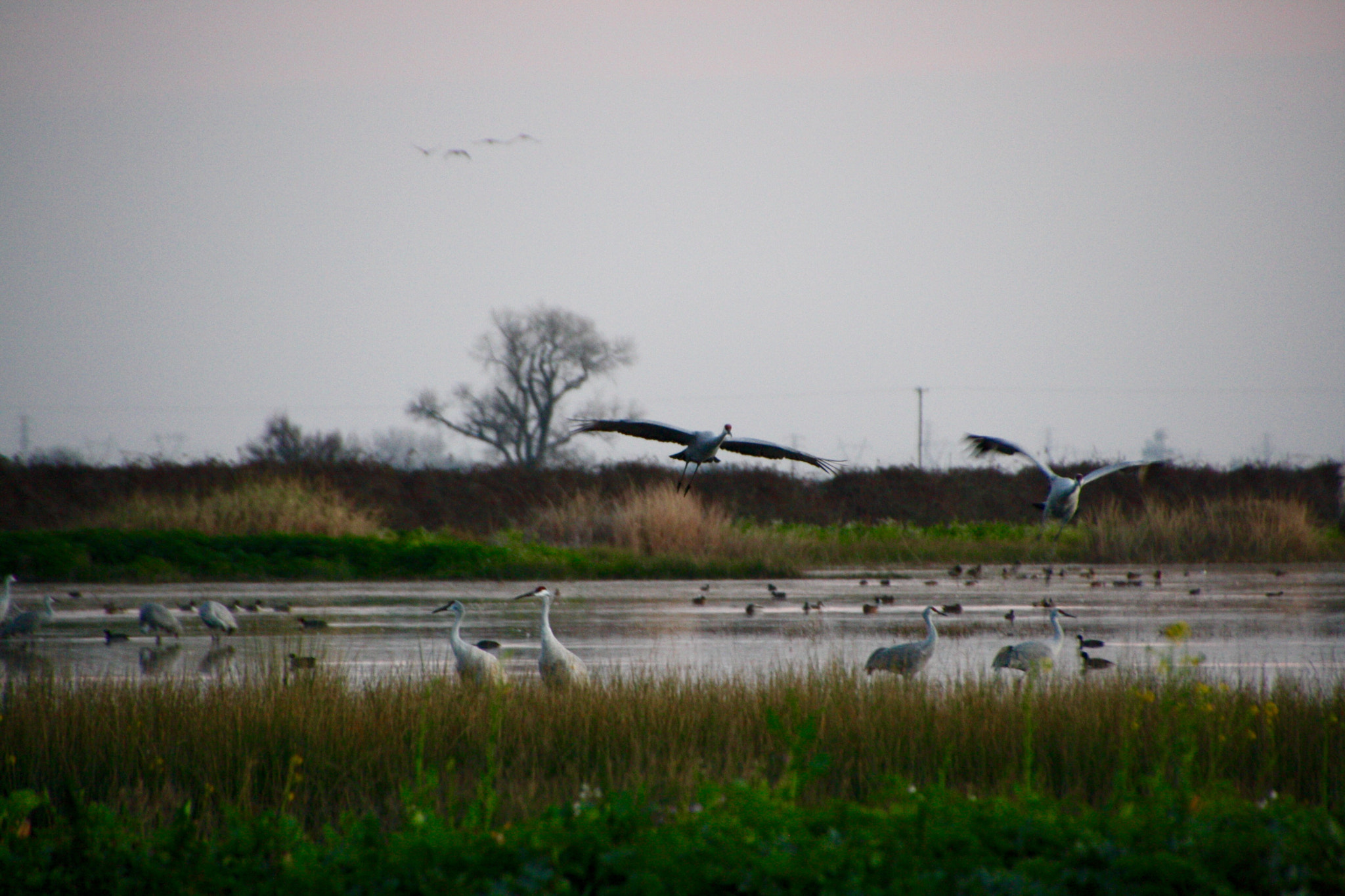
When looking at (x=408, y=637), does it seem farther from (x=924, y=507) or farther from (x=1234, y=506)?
(x=924, y=507)

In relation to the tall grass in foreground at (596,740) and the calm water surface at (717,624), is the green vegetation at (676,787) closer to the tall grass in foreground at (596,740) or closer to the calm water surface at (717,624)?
the tall grass in foreground at (596,740)

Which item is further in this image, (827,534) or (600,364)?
(600,364)

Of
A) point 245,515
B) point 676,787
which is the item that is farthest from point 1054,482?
point 245,515

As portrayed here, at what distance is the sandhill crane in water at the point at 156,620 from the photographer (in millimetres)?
11812

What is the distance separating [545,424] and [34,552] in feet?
130

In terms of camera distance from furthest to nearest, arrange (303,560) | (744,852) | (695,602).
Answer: (303,560), (695,602), (744,852)

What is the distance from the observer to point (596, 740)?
21.5ft

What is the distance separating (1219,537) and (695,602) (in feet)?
49.0

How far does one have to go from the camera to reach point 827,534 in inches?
1226

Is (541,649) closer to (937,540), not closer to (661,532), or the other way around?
(661,532)

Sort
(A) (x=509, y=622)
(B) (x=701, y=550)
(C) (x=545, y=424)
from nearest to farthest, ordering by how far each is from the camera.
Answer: (A) (x=509, y=622), (B) (x=701, y=550), (C) (x=545, y=424)

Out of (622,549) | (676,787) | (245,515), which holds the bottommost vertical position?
(676,787)

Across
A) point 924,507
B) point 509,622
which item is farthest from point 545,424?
point 509,622

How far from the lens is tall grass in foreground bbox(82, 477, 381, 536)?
80.9 feet
